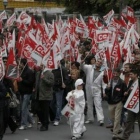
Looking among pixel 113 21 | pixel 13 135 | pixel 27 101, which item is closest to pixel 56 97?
pixel 27 101

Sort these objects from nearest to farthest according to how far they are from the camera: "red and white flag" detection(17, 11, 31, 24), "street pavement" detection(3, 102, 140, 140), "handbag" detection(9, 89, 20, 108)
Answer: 1. "street pavement" detection(3, 102, 140, 140)
2. "handbag" detection(9, 89, 20, 108)
3. "red and white flag" detection(17, 11, 31, 24)

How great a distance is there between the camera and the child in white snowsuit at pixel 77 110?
12.1 m

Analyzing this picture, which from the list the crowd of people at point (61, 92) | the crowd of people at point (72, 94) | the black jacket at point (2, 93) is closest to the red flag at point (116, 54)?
the crowd of people at point (72, 94)

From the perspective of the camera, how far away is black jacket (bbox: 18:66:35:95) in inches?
518

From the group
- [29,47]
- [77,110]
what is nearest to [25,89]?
[77,110]

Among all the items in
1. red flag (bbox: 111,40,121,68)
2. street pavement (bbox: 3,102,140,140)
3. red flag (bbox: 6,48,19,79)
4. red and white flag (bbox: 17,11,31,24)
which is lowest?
street pavement (bbox: 3,102,140,140)

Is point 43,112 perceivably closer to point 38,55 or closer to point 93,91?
point 38,55

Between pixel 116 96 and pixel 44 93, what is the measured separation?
1713 mm

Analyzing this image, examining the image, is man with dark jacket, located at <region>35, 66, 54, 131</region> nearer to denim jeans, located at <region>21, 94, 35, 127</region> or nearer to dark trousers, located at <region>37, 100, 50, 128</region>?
dark trousers, located at <region>37, 100, 50, 128</region>

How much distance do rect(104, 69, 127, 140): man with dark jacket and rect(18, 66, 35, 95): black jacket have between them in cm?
196

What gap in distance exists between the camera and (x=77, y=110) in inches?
482

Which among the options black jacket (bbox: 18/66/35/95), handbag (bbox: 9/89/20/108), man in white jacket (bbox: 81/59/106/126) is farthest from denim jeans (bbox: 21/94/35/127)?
man in white jacket (bbox: 81/59/106/126)

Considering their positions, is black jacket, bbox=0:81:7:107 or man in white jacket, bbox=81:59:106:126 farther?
man in white jacket, bbox=81:59:106:126

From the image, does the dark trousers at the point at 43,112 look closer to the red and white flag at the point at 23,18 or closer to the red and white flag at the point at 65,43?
the red and white flag at the point at 65,43
